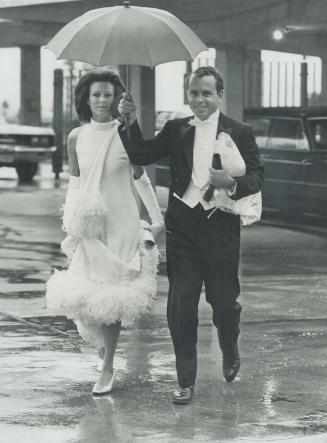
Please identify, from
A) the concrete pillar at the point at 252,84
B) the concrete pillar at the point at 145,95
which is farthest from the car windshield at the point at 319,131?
the concrete pillar at the point at 252,84

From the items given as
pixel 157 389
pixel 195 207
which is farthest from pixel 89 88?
pixel 157 389

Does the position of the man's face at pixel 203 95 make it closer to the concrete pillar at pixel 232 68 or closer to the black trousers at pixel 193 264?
the black trousers at pixel 193 264

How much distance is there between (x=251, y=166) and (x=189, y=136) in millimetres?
392

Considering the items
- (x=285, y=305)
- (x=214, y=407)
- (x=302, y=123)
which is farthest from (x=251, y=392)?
(x=302, y=123)

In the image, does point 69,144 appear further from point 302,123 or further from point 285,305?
point 302,123

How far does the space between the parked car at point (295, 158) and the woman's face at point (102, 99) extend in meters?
11.1

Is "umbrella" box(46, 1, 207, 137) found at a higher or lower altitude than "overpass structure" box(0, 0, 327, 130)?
lower

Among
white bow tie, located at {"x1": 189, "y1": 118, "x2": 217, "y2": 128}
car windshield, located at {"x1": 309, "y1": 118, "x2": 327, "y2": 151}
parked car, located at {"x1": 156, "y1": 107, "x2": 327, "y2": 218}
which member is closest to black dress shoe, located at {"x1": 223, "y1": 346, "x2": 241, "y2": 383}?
white bow tie, located at {"x1": 189, "y1": 118, "x2": 217, "y2": 128}

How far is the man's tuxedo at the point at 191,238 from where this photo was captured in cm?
711

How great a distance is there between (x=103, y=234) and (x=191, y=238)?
1.69ft

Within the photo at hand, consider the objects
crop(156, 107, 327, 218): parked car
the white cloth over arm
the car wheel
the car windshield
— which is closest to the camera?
the white cloth over arm

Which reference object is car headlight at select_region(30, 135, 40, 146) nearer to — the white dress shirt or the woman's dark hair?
the woman's dark hair

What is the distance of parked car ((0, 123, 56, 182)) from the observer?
1059 inches

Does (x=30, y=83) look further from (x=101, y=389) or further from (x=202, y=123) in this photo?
(x=101, y=389)
